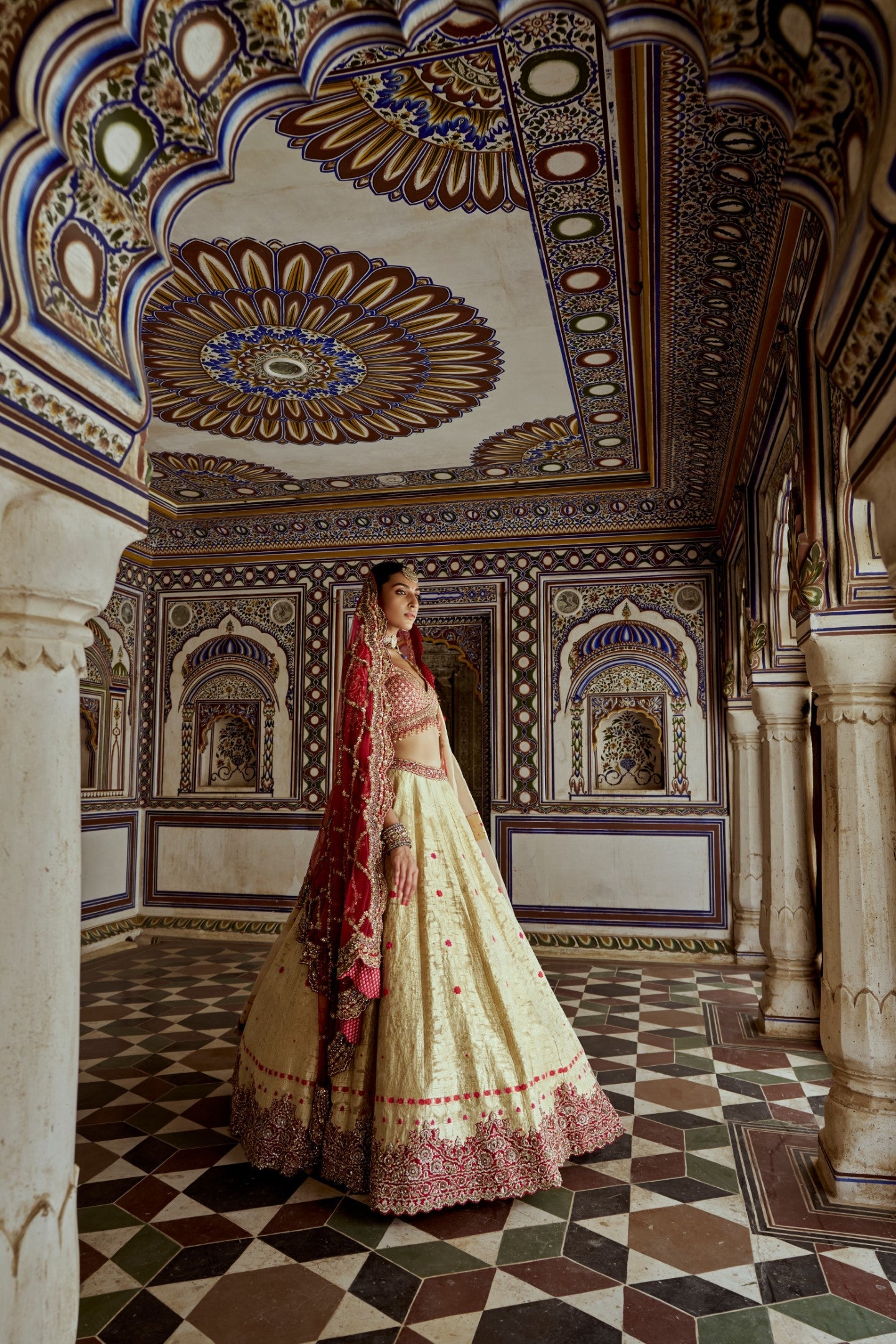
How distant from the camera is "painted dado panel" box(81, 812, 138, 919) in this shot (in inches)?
315

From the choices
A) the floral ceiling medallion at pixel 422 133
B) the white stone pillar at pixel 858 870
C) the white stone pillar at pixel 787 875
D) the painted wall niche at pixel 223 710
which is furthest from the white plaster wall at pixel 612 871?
the floral ceiling medallion at pixel 422 133

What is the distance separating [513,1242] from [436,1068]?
575 mm

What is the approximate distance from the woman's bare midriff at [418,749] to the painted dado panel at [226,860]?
16.2 ft

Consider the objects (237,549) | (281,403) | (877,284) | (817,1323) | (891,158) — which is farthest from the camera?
(237,549)

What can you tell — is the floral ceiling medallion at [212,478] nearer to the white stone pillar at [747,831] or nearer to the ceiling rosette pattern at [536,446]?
the ceiling rosette pattern at [536,446]

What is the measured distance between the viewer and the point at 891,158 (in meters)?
1.19

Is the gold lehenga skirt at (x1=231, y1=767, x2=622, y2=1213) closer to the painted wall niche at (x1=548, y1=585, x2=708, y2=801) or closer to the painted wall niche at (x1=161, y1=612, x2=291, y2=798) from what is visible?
the painted wall niche at (x1=548, y1=585, x2=708, y2=801)

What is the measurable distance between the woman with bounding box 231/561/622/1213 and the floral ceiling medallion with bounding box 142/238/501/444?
1.74 metres

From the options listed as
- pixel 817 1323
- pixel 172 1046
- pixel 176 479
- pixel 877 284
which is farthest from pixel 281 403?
pixel 817 1323

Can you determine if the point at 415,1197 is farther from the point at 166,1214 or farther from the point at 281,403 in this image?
the point at 281,403

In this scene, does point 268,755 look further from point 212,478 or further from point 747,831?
point 747,831

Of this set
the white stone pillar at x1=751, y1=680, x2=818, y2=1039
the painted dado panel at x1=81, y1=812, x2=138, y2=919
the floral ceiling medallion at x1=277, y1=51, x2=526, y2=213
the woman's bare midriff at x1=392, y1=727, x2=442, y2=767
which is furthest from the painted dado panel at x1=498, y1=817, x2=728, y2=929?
the floral ceiling medallion at x1=277, y1=51, x2=526, y2=213

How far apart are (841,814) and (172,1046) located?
382cm

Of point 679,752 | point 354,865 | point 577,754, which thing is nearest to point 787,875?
point 679,752
